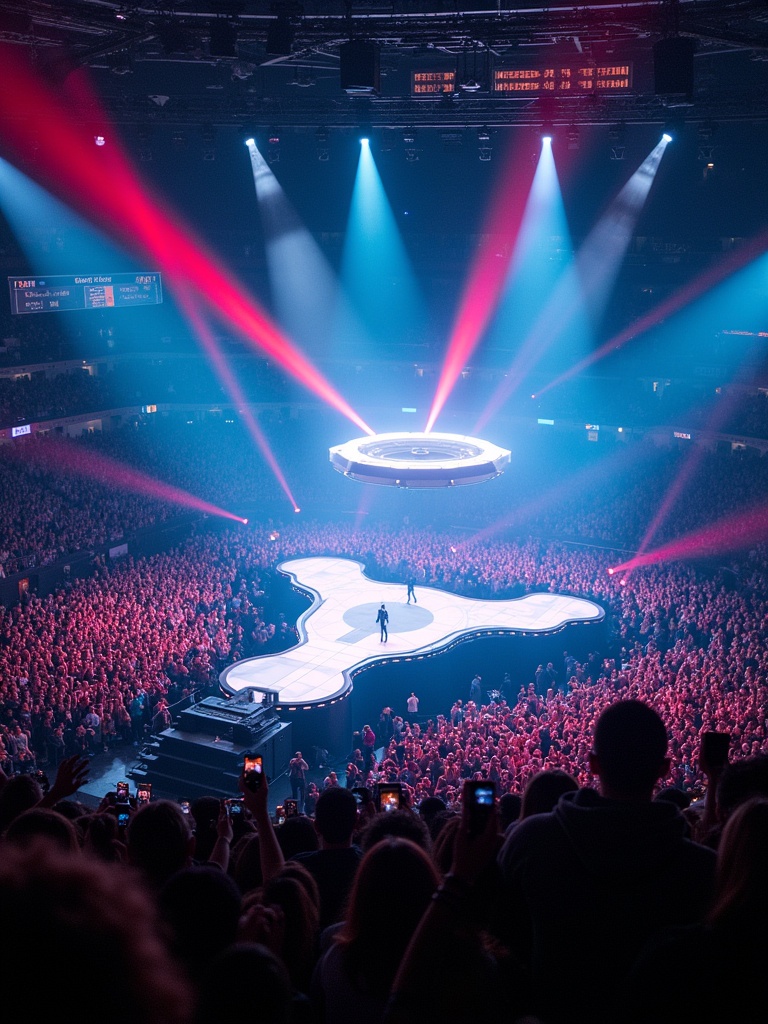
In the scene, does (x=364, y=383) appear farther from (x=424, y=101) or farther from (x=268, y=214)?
(x=424, y=101)

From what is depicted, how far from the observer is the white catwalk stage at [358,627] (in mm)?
22609

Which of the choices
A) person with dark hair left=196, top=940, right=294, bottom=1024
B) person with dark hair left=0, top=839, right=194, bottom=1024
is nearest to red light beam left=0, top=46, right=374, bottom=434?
person with dark hair left=196, top=940, right=294, bottom=1024

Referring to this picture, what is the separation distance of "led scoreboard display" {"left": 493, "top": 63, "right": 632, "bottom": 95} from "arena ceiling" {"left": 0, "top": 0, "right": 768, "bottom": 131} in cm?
29

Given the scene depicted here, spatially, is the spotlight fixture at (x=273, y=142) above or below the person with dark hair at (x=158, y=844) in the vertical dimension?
above

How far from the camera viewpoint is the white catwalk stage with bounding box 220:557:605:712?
22609 millimetres

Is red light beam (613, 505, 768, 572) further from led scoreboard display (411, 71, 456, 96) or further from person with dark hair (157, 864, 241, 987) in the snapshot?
person with dark hair (157, 864, 241, 987)

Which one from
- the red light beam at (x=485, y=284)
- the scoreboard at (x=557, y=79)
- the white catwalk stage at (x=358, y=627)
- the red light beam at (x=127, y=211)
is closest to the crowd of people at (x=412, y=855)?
the white catwalk stage at (x=358, y=627)

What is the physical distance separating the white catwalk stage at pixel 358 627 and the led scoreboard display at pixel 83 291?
43.3 ft

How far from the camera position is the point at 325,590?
29875 mm

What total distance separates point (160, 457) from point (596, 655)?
2126 cm

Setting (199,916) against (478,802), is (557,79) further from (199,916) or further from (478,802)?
(199,916)

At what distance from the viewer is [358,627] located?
26.7 metres

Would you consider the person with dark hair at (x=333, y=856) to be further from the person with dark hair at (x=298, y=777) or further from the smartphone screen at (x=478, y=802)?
the person with dark hair at (x=298, y=777)

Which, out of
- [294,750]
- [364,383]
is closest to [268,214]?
[364,383]
